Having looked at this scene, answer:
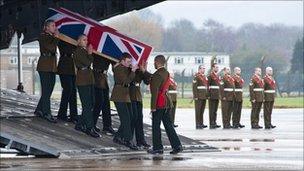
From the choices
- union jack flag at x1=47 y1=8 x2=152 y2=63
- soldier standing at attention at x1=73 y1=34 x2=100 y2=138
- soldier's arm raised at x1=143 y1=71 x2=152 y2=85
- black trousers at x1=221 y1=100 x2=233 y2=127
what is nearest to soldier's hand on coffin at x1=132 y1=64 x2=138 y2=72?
soldier's arm raised at x1=143 y1=71 x2=152 y2=85

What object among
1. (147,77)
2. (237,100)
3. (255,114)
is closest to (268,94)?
(255,114)

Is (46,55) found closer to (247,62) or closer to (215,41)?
(247,62)

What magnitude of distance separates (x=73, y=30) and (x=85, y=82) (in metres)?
1.31

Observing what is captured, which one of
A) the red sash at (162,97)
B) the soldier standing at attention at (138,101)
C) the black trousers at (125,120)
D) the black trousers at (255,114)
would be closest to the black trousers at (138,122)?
the soldier standing at attention at (138,101)

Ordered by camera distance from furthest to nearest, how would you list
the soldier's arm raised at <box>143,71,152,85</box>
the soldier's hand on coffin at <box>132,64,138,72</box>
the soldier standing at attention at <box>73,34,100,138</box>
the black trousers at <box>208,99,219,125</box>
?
the black trousers at <box>208,99,219,125</box>
the soldier's arm raised at <box>143,71,152,85</box>
the soldier's hand on coffin at <box>132,64,138,72</box>
the soldier standing at attention at <box>73,34,100,138</box>

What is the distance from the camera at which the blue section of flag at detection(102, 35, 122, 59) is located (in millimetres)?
15484

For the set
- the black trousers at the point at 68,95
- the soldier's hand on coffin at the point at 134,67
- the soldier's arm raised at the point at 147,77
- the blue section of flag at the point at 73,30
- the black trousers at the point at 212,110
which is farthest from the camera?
the black trousers at the point at 212,110

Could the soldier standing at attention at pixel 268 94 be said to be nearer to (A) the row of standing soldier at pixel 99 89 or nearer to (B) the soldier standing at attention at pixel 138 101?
(A) the row of standing soldier at pixel 99 89

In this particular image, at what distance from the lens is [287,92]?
181 ft

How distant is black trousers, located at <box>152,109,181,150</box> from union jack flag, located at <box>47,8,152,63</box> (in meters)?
1.28

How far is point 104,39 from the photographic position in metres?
15.7

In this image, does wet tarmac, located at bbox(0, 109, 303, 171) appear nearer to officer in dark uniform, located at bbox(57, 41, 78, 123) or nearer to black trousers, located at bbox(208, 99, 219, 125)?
officer in dark uniform, located at bbox(57, 41, 78, 123)

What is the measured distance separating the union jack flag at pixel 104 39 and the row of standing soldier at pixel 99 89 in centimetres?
17

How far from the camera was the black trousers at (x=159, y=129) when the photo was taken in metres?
14.4
